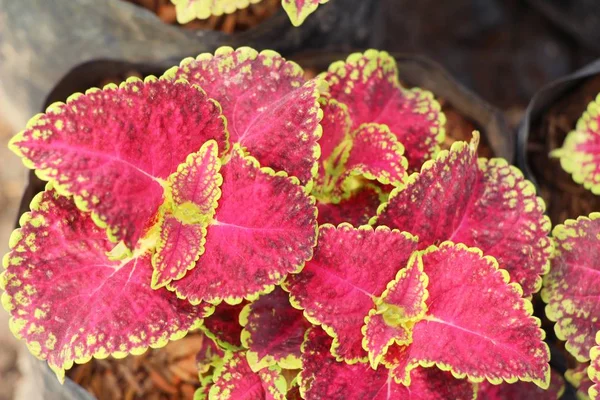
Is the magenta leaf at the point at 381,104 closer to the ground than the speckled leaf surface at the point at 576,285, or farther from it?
farther from it

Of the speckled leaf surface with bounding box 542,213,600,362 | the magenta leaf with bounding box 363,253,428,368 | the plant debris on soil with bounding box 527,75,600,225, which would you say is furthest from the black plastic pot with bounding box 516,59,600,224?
the magenta leaf with bounding box 363,253,428,368

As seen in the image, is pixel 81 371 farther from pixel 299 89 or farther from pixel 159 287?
pixel 299 89

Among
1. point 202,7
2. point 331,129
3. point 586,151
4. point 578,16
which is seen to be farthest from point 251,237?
point 578,16

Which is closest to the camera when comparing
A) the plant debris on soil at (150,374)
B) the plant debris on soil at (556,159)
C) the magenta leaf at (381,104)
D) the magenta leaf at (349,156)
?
the magenta leaf at (349,156)

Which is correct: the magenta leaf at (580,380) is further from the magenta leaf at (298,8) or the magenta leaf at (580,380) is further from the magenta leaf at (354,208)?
the magenta leaf at (298,8)

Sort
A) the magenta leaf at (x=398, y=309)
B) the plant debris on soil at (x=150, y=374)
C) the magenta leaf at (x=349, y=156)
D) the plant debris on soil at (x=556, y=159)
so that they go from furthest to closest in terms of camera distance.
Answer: the plant debris on soil at (x=556, y=159), the plant debris on soil at (x=150, y=374), the magenta leaf at (x=349, y=156), the magenta leaf at (x=398, y=309)

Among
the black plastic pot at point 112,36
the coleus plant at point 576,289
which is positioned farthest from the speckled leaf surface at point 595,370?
A: the black plastic pot at point 112,36

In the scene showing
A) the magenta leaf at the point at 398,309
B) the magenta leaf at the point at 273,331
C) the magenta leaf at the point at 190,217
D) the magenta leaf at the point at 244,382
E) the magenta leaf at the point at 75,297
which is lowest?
the magenta leaf at the point at 244,382
